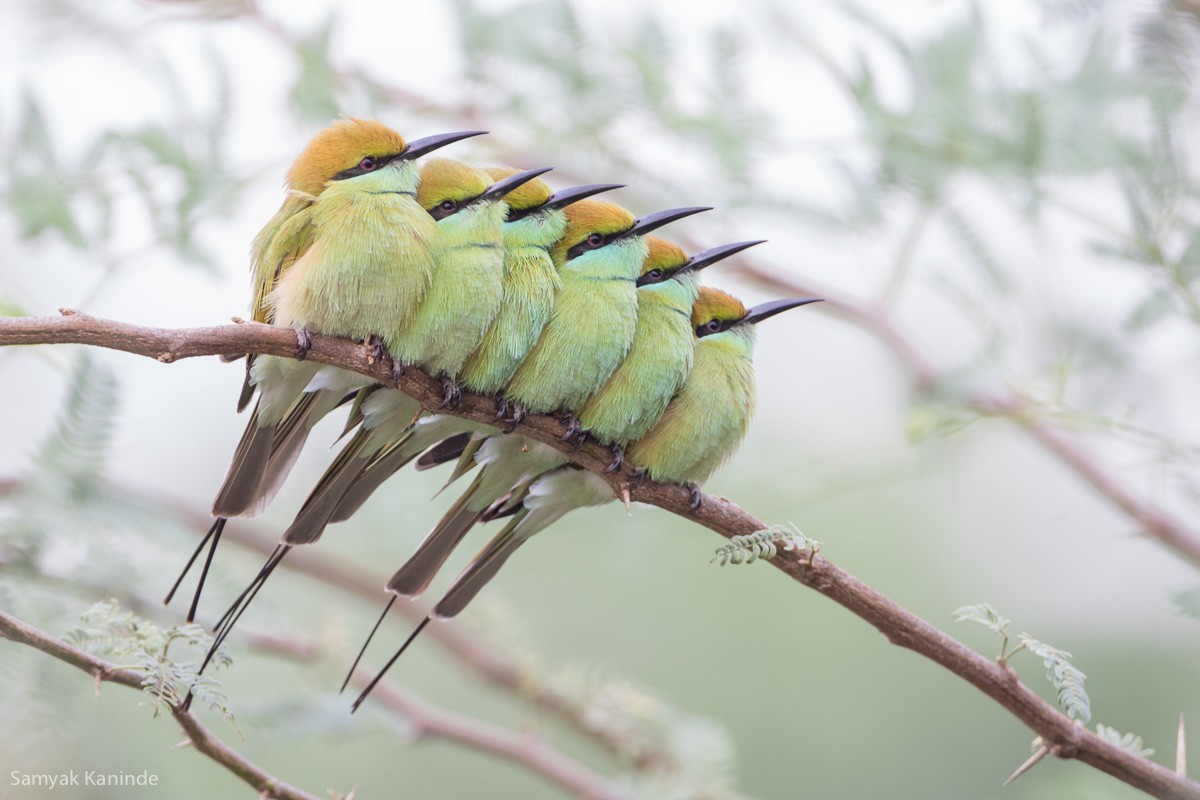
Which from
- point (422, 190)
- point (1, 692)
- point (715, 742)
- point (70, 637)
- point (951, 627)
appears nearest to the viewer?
point (70, 637)

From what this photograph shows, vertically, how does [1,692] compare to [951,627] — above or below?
below

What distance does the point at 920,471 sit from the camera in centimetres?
312

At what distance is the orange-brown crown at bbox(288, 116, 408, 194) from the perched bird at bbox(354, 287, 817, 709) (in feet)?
2.19

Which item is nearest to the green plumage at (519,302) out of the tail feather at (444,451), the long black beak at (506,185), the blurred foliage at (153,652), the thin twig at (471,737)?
the long black beak at (506,185)

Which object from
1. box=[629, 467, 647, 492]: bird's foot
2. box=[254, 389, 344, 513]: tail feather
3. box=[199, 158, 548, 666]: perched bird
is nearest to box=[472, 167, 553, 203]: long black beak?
box=[199, 158, 548, 666]: perched bird

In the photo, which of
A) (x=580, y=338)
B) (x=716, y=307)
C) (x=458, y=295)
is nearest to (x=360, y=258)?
(x=458, y=295)

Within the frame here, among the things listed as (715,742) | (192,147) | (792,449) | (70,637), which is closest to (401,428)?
(70,637)

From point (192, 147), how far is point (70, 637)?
157 centimetres

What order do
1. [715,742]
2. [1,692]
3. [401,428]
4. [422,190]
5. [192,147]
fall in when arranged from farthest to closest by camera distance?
1. [715,742]
2. [192,147]
3. [422,190]
4. [401,428]
5. [1,692]

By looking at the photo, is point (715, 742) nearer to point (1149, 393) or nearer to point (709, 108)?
point (1149, 393)

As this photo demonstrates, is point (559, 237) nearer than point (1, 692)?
No

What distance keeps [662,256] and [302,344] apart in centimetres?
89

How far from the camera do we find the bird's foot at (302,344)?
1.69 metres

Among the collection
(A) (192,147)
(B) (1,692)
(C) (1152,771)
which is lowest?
(B) (1,692)
